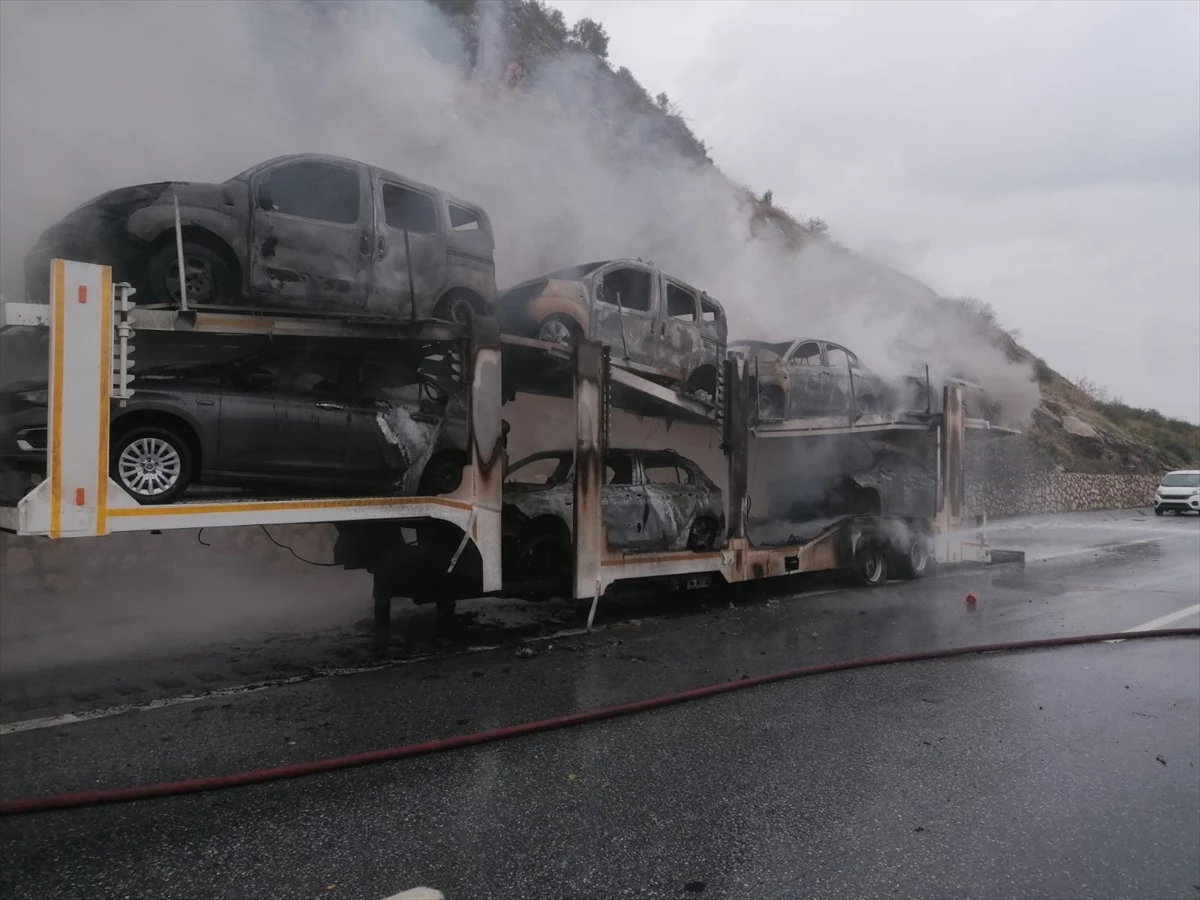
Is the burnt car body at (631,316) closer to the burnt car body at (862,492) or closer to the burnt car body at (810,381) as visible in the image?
the burnt car body at (810,381)

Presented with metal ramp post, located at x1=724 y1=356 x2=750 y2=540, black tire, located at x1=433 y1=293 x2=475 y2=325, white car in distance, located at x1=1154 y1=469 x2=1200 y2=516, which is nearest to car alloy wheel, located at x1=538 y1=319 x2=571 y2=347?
black tire, located at x1=433 y1=293 x2=475 y2=325

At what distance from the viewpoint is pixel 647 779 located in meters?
3.77

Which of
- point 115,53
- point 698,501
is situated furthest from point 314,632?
point 115,53

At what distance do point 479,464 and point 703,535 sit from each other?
2.86 m

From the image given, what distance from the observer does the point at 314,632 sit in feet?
23.1

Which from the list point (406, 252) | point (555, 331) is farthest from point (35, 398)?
point (555, 331)

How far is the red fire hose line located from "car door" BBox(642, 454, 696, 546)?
6.75ft

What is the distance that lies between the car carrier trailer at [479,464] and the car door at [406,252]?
1.32 feet

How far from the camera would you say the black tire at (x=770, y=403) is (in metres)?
8.66

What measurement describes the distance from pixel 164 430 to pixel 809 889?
13.2 feet

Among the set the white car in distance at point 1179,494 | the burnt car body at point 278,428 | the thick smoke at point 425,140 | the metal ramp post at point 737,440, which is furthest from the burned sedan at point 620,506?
the white car in distance at point 1179,494

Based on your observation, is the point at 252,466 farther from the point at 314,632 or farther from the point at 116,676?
the point at 314,632

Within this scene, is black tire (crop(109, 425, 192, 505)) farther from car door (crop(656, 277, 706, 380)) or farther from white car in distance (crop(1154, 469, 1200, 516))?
white car in distance (crop(1154, 469, 1200, 516))

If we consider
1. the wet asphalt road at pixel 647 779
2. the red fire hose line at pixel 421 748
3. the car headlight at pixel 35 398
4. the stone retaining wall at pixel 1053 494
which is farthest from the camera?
the stone retaining wall at pixel 1053 494
